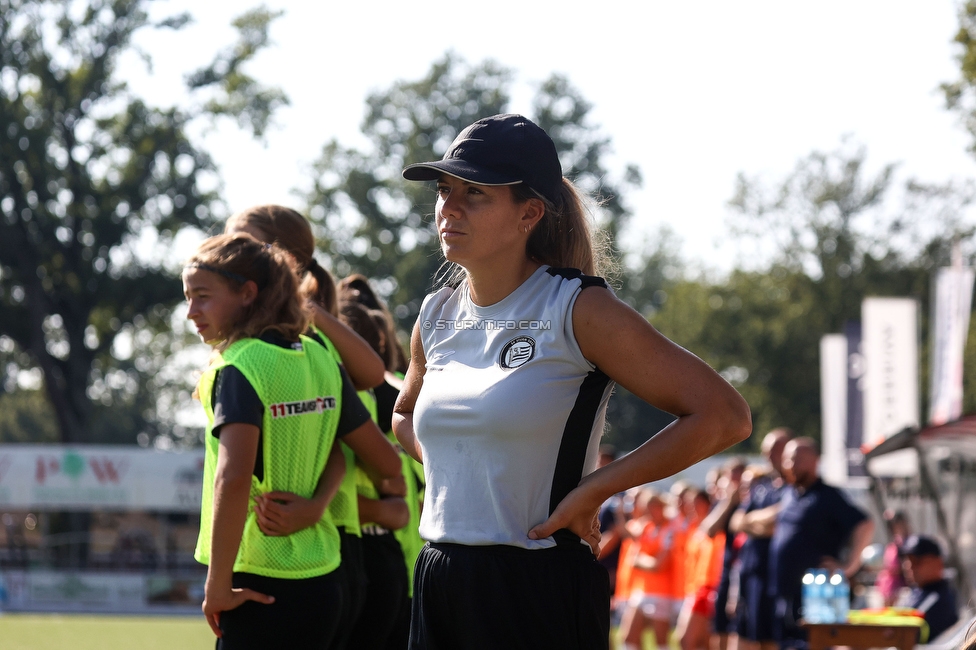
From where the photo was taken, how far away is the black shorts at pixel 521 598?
2.63m

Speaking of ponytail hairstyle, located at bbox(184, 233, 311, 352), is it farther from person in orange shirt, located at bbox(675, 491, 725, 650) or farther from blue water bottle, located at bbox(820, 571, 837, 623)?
person in orange shirt, located at bbox(675, 491, 725, 650)

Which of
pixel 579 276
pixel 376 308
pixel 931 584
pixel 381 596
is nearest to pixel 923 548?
pixel 931 584

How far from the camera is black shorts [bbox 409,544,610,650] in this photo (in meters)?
2.63

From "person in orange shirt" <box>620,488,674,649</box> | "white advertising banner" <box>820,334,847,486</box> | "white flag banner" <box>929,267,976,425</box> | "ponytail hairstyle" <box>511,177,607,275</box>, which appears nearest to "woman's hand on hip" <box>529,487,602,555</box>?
"ponytail hairstyle" <box>511,177,607,275</box>

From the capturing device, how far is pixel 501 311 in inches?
110

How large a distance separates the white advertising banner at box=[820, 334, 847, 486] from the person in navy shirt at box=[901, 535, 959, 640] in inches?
467

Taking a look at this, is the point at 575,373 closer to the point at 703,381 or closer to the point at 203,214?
the point at 703,381

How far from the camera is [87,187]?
38094mm

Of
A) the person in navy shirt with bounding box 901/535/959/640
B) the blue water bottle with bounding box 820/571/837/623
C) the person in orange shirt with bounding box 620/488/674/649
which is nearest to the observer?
the blue water bottle with bounding box 820/571/837/623

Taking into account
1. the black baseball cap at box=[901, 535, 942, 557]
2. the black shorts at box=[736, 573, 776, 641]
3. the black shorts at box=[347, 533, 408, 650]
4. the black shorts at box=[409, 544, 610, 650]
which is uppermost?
the black shorts at box=[409, 544, 610, 650]

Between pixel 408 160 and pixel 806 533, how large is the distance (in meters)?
43.6

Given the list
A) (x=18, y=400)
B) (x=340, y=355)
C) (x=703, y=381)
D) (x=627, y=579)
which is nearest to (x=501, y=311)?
(x=703, y=381)

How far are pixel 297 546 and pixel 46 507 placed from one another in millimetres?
26666

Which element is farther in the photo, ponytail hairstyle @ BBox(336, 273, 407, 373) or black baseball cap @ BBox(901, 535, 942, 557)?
black baseball cap @ BBox(901, 535, 942, 557)
